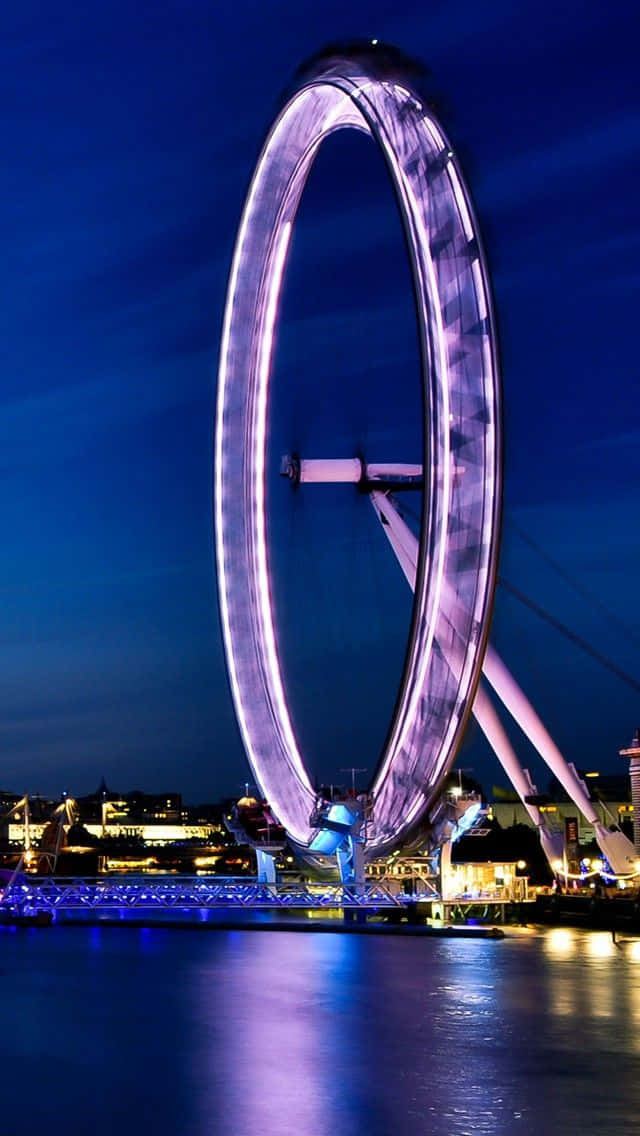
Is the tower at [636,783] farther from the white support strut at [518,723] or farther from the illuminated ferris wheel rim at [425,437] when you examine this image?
the illuminated ferris wheel rim at [425,437]

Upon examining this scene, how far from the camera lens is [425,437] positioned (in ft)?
133

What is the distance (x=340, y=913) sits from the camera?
58656mm

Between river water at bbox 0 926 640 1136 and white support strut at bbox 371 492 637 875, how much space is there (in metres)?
10.1

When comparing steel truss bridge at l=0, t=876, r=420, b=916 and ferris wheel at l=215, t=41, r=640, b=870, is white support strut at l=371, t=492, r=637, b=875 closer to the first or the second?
ferris wheel at l=215, t=41, r=640, b=870

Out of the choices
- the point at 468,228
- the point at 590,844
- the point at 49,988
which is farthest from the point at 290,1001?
the point at 590,844

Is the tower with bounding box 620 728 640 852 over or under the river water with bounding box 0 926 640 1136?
over

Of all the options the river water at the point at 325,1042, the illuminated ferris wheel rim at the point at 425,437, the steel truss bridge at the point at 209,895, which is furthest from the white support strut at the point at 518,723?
the river water at the point at 325,1042

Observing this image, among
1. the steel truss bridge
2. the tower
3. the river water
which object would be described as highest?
the tower

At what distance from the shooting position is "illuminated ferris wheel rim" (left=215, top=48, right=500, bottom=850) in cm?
4016

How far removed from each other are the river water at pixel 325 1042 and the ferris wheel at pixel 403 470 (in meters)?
6.25

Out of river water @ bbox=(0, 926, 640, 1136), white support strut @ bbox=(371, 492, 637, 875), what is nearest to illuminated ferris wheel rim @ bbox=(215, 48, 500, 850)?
white support strut @ bbox=(371, 492, 637, 875)

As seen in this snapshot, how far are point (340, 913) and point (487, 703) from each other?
984cm

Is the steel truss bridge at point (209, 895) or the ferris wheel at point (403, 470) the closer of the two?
the ferris wheel at point (403, 470)

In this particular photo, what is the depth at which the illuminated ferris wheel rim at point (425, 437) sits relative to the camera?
40156 mm
